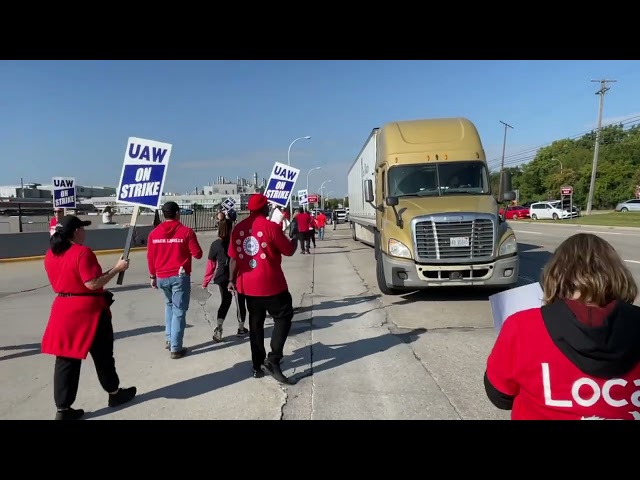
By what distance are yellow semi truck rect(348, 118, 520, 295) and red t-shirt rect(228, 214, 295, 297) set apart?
158 inches

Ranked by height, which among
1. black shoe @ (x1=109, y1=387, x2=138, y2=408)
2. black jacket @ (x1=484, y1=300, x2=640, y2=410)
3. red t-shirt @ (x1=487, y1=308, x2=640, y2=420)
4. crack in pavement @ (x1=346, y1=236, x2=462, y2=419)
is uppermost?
black jacket @ (x1=484, y1=300, x2=640, y2=410)

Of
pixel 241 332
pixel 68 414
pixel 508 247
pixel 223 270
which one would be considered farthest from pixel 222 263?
pixel 508 247

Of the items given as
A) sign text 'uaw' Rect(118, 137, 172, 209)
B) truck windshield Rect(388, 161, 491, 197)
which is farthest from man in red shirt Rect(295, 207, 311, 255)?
sign text 'uaw' Rect(118, 137, 172, 209)

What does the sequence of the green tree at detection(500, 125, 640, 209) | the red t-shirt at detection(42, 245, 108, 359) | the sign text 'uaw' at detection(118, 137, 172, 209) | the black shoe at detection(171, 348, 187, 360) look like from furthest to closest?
the green tree at detection(500, 125, 640, 209), the black shoe at detection(171, 348, 187, 360), the sign text 'uaw' at detection(118, 137, 172, 209), the red t-shirt at detection(42, 245, 108, 359)

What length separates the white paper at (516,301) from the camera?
218cm

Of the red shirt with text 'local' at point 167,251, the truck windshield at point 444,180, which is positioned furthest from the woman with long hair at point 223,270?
the truck windshield at point 444,180

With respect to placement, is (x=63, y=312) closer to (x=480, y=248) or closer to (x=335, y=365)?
(x=335, y=365)

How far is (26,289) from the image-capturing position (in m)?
10.9

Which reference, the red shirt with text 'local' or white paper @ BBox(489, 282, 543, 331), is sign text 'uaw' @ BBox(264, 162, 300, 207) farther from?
white paper @ BBox(489, 282, 543, 331)

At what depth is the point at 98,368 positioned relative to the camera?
3.88 m

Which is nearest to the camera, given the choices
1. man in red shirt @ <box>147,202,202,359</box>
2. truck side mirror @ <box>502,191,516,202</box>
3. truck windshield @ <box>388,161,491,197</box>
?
man in red shirt @ <box>147,202,202,359</box>

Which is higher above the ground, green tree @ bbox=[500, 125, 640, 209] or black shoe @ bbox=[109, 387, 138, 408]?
green tree @ bbox=[500, 125, 640, 209]

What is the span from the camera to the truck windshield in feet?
29.3

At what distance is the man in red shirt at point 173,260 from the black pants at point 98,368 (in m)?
1.26
